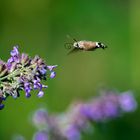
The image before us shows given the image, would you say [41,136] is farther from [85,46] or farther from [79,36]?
[79,36]

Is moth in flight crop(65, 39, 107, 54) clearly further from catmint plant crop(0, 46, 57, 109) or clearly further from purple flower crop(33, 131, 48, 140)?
purple flower crop(33, 131, 48, 140)

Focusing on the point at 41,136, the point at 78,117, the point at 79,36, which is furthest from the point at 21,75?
the point at 79,36

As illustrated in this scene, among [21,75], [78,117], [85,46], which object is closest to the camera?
[21,75]

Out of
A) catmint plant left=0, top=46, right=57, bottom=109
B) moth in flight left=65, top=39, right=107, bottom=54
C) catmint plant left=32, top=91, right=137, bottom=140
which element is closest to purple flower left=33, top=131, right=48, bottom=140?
catmint plant left=32, top=91, right=137, bottom=140

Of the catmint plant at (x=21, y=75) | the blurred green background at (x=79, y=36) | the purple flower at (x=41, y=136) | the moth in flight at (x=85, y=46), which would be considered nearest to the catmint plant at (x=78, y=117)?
the purple flower at (x=41, y=136)

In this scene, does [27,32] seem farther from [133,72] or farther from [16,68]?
[16,68]

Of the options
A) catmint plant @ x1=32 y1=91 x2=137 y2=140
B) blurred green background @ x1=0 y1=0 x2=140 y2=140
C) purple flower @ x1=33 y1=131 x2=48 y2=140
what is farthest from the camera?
blurred green background @ x1=0 y1=0 x2=140 y2=140

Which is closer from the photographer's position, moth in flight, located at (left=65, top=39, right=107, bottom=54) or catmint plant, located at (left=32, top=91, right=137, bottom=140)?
moth in flight, located at (left=65, top=39, right=107, bottom=54)

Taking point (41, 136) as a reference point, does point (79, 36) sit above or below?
above
